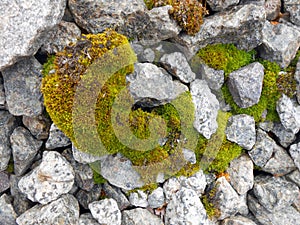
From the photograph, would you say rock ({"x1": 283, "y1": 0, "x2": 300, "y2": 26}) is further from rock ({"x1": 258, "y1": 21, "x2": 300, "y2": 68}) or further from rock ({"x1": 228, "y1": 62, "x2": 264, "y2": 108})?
rock ({"x1": 228, "y1": 62, "x2": 264, "y2": 108})

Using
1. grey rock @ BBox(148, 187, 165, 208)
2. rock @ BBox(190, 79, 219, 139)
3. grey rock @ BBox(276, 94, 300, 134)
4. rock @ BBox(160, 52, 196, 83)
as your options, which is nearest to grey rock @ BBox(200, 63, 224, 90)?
rock @ BBox(190, 79, 219, 139)

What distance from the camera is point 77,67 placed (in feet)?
19.4

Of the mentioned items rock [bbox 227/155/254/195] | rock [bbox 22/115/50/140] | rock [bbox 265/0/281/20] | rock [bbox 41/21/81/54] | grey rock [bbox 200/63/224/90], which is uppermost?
rock [bbox 41/21/81/54]

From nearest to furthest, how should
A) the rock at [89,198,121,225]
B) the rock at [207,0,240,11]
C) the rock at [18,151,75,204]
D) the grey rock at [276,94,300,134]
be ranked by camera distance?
the rock at [18,151,75,204]
the rock at [89,198,121,225]
the rock at [207,0,240,11]
the grey rock at [276,94,300,134]

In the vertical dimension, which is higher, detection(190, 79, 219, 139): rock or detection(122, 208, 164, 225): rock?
detection(190, 79, 219, 139): rock

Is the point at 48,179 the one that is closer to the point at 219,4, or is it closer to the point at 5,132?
the point at 5,132

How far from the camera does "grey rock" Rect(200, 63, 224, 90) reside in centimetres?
742

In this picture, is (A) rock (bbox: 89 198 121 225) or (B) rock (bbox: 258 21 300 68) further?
(B) rock (bbox: 258 21 300 68)

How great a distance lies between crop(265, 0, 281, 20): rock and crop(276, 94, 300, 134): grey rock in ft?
6.37

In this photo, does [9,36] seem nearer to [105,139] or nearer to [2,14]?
[2,14]

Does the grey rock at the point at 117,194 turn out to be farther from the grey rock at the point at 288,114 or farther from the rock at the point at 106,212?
the grey rock at the point at 288,114

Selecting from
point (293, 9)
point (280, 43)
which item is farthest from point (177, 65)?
point (293, 9)

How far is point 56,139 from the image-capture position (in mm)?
6637

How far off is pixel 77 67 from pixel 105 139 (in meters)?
1.48
